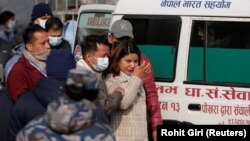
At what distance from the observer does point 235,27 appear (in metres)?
5.52

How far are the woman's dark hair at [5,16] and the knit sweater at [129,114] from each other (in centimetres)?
715

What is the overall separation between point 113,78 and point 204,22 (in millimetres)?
1320

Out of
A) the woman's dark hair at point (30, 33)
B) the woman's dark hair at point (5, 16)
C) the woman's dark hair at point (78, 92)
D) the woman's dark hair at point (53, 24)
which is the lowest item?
the woman's dark hair at point (78, 92)

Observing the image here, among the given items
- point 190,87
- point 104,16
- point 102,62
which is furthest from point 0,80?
point 104,16

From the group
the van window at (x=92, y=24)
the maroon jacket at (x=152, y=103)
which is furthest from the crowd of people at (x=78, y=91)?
the van window at (x=92, y=24)

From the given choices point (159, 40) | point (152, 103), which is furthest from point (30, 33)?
point (159, 40)

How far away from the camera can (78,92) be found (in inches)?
108

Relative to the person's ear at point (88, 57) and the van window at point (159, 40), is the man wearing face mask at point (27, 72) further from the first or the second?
the van window at point (159, 40)

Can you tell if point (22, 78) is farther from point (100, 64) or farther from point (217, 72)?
point (217, 72)

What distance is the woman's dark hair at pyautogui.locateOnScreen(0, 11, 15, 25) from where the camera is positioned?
11.5 m

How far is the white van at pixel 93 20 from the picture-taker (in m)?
7.63

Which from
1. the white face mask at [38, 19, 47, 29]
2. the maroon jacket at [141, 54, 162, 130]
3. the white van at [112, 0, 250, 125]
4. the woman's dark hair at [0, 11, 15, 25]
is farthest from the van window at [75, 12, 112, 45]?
the woman's dark hair at [0, 11, 15, 25]

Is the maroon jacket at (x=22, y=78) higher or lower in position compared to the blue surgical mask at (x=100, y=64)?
lower

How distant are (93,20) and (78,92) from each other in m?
5.02
